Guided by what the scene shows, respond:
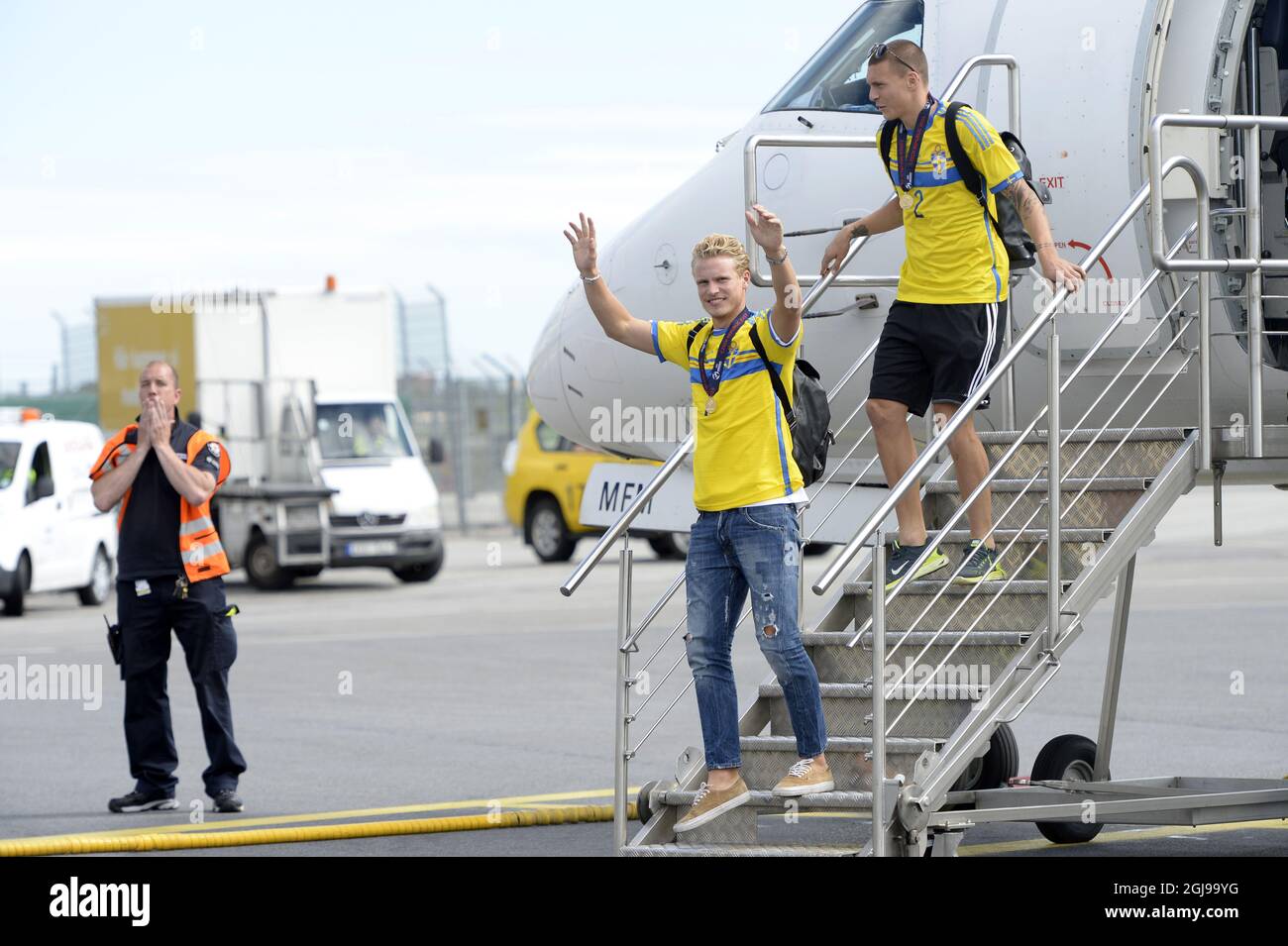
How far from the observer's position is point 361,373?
24.9 meters

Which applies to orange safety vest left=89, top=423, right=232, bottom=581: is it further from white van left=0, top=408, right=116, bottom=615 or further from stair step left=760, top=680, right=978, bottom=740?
white van left=0, top=408, right=116, bottom=615

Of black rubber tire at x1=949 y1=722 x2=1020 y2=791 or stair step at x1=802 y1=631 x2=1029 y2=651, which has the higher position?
stair step at x1=802 y1=631 x2=1029 y2=651

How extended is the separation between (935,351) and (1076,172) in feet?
4.61

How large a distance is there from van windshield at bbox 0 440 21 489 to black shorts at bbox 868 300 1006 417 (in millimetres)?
15146

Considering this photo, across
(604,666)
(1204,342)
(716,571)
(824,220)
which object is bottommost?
(604,666)

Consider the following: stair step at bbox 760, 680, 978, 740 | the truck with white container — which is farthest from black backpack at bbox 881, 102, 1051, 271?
the truck with white container

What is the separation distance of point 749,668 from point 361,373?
11.3m

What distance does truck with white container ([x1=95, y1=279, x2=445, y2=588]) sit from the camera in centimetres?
2280

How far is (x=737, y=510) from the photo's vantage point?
6.34m

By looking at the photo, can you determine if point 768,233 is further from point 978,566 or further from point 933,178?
point 978,566

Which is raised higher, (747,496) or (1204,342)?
(1204,342)

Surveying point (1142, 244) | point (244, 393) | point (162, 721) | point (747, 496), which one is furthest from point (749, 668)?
point (244, 393)
